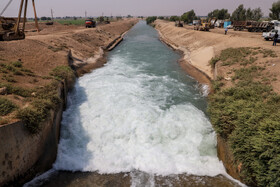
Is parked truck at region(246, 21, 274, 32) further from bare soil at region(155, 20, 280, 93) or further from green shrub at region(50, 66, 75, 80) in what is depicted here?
green shrub at region(50, 66, 75, 80)

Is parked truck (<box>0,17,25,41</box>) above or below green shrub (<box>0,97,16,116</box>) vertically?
above

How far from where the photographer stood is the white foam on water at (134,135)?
9359 millimetres

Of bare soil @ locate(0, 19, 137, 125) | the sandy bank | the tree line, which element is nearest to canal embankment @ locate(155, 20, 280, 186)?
the sandy bank

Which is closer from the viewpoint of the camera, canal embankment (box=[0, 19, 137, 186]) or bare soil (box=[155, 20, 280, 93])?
canal embankment (box=[0, 19, 137, 186])

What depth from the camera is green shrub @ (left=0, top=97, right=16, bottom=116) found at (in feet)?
27.3

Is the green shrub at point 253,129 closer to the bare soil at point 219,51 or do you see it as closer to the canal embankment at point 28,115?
the bare soil at point 219,51

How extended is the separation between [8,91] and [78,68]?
12750mm

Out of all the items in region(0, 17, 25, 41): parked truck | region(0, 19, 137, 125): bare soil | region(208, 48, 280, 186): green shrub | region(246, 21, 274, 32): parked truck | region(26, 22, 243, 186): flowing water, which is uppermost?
region(246, 21, 274, 32): parked truck

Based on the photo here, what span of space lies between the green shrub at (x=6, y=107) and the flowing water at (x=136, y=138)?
344cm

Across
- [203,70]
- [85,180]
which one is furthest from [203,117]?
[203,70]

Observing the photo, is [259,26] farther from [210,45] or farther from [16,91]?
[16,91]

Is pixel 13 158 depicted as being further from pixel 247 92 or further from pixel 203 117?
pixel 247 92

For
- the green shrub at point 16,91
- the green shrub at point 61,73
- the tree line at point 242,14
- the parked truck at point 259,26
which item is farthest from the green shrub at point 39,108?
the tree line at point 242,14

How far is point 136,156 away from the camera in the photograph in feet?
32.6
